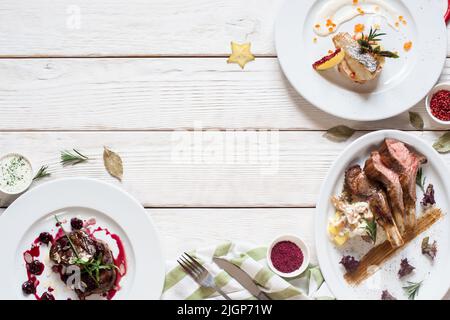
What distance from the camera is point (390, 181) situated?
1.96 meters

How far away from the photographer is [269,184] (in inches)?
82.3

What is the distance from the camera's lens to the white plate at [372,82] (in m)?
2.05

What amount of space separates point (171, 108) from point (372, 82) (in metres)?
0.67

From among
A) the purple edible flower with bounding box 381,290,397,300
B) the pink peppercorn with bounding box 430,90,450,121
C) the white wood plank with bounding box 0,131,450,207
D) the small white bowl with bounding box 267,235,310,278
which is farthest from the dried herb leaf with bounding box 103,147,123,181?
the pink peppercorn with bounding box 430,90,450,121

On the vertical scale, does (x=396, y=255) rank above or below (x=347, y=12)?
below

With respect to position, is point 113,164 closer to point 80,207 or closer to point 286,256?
point 80,207

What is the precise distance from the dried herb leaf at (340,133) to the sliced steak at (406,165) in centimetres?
12

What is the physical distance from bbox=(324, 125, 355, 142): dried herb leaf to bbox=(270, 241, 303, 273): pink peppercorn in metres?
0.38

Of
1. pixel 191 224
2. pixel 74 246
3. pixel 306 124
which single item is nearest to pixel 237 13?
pixel 306 124

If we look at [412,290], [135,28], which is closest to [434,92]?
[412,290]

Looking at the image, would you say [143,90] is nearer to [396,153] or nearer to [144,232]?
[144,232]

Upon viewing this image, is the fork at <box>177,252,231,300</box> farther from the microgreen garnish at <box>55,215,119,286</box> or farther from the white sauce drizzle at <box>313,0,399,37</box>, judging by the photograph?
the white sauce drizzle at <box>313,0,399,37</box>

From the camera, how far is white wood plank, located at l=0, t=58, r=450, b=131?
2107 millimetres
